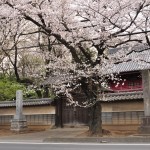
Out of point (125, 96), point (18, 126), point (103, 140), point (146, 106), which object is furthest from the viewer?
point (18, 126)

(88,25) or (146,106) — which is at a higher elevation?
(88,25)

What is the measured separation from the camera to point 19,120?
1141 inches

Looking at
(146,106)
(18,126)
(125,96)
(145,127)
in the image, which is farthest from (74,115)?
(145,127)

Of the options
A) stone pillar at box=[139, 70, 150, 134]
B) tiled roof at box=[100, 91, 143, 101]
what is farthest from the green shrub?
stone pillar at box=[139, 70, 150, 134]

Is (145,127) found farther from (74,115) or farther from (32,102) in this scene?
(32,102)

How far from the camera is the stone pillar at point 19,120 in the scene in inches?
1133

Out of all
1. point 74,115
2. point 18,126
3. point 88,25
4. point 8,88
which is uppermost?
point 88,25

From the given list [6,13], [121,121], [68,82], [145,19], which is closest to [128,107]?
[121,121]

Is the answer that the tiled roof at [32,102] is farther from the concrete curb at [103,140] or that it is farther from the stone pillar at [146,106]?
the stone pillar at [146,106]

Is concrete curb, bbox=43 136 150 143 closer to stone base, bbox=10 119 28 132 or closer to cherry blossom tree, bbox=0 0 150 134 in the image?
cherry blossom tree, bbox=0 0 150 134

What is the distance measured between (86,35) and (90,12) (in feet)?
4.88

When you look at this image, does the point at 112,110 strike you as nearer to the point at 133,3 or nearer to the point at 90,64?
the point at 90,64

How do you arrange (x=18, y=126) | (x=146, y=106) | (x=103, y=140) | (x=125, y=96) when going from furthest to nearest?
(x=18, y=126) < (x=125, y=96) < (x=146, y=106) < (x=103, y=140)

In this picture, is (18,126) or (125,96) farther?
(18,126)
